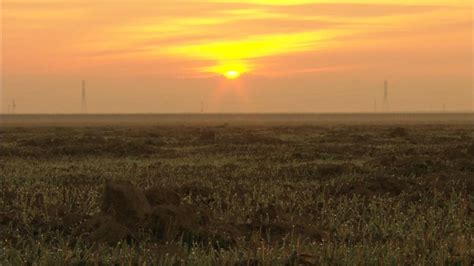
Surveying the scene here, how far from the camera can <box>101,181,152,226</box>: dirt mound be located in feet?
38.6

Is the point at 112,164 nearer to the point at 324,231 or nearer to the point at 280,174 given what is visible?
the point at 280,174

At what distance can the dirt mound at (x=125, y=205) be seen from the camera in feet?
38.6

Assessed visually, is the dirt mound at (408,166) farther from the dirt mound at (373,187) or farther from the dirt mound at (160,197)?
the dirt mound at (160,197)

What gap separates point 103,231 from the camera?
35.0ft

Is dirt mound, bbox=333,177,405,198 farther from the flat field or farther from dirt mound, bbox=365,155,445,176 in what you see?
dirt mound, bbox=365,155,445,176

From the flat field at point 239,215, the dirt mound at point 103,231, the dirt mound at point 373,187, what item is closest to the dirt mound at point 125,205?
the flat field at point 239,215

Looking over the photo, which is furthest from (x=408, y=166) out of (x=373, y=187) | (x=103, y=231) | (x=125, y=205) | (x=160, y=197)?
(x=103, y=231)

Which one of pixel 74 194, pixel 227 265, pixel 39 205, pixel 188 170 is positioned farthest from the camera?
pixel 188 170

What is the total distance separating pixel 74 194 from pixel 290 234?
605 cm

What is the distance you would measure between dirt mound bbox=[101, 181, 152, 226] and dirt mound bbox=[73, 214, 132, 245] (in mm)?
442

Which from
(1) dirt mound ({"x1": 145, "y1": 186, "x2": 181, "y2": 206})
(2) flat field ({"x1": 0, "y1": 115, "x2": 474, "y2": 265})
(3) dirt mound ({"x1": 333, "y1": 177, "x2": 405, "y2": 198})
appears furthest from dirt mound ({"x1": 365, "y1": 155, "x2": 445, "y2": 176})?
(1) dirt mound ({"x1": 145, "y1": 186, "x2": 181, "y2": 206})

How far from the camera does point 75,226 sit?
1186 centimetres

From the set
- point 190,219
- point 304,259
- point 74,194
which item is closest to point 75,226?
point 190,219

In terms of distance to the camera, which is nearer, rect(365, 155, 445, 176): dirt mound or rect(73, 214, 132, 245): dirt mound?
rect(73, 214, 132, 245): dirt mound
